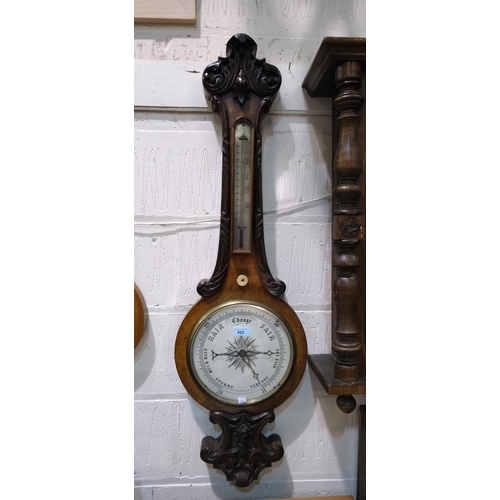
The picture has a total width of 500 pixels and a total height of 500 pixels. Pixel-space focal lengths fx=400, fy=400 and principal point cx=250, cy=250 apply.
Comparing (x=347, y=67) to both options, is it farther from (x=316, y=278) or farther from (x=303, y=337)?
(x=303, y=337)

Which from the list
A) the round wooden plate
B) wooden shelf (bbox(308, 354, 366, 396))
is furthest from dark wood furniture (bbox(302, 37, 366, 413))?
the round wooden plate

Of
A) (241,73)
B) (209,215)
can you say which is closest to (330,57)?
(241,73)

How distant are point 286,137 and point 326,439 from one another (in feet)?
2.35

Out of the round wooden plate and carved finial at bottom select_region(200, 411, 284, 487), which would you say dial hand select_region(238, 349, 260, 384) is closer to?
carved finial at bottom select_region(200, 411, 284, 487)

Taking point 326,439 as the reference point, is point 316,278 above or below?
above

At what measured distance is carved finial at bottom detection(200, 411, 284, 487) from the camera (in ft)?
2.86

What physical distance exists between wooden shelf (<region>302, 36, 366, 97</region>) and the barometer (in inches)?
3.4

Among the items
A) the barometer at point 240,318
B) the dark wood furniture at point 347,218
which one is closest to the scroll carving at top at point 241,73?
the barometer at point 240,318

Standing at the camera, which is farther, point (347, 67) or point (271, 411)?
point (271, 411)

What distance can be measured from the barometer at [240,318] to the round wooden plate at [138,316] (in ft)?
0.31

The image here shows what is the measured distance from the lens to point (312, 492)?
3.10ft

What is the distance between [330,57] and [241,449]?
0.83 m

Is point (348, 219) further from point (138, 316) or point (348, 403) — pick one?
point (138, 316)

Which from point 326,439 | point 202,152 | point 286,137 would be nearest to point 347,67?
point 286,137
